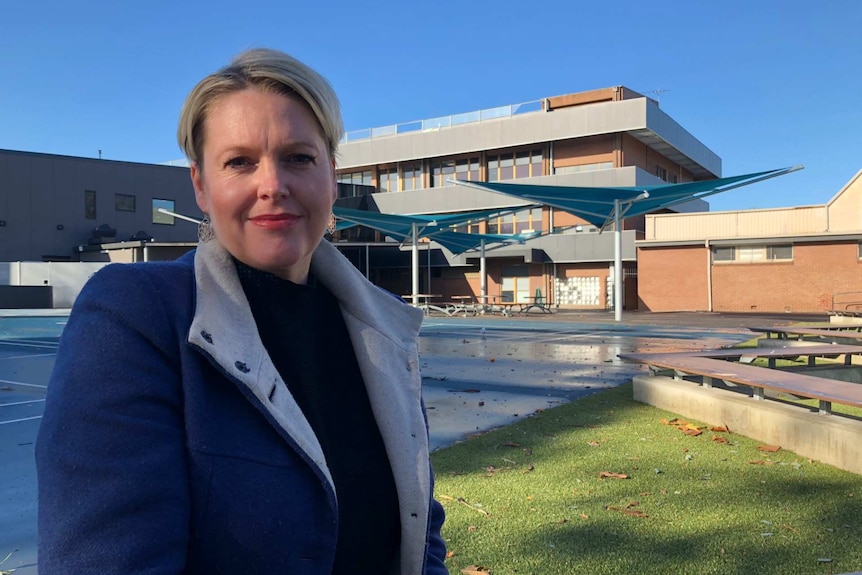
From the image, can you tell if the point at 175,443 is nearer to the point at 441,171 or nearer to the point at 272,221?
the point at 272,221

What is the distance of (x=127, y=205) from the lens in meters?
39.7

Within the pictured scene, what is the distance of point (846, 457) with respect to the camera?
4535 mm

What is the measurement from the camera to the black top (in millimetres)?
1390

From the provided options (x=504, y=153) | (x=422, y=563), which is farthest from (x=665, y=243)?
(x=422, y=563)

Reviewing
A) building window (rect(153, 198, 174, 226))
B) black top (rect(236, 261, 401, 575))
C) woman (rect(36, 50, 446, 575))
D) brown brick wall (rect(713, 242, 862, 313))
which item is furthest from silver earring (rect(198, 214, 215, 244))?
building window (rect(153, 198, 174, 226))

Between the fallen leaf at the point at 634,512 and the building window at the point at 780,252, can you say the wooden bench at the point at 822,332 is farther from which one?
the building window at the point at 780,252

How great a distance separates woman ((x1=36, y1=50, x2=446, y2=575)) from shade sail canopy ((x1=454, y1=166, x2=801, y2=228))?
65.8ft

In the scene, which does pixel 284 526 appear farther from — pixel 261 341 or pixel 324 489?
pixel 261 341

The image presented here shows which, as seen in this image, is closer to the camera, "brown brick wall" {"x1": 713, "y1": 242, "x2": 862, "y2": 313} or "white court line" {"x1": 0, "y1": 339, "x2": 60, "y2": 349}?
"white court line" {"x1": 0, "y1": 339, "x2": 60, "y2": 349}

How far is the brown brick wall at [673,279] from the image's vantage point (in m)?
32.2

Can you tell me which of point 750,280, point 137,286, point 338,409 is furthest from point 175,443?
point 750,280

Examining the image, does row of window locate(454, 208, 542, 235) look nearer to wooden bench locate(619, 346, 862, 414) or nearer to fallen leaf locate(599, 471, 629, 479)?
wooden bench locate(619, 346, 862, 414)

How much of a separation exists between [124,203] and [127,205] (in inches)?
7.9

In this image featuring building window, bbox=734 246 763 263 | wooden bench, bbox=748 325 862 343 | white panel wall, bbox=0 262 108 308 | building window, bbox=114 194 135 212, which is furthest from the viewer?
building window, bbox=114 194 135 212
